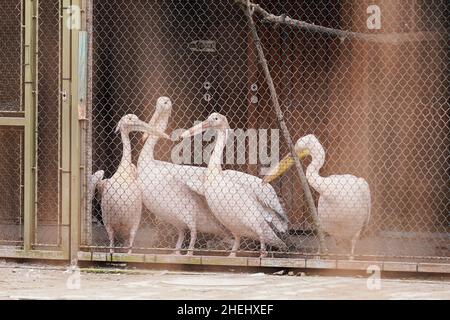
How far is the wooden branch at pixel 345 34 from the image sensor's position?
9.93 metres

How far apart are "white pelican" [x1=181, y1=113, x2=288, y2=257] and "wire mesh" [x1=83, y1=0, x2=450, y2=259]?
1130 mm

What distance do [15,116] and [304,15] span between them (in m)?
3.48

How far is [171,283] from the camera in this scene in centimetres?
864

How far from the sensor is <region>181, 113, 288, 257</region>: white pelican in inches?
376

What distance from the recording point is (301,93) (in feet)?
38.6

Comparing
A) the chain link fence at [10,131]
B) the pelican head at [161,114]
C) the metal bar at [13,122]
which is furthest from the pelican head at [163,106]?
the chain link fence at [10,131]

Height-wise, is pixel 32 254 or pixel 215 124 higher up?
pixel 215 124

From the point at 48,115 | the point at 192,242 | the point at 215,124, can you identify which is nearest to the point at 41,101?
the point at 48,115

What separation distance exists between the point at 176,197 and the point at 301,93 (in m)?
2.58

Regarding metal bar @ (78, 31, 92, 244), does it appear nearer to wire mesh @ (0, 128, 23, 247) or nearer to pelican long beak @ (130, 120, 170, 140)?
pelican long beak @ (130, 120, 170, 140)

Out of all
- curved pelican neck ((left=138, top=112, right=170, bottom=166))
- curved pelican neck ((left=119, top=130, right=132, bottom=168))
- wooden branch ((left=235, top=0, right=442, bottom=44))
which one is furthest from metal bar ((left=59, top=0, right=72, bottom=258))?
wooden branch ((left=235, top=0, right=442, bottom=44))

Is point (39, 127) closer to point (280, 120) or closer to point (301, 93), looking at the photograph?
point (301, 93)
